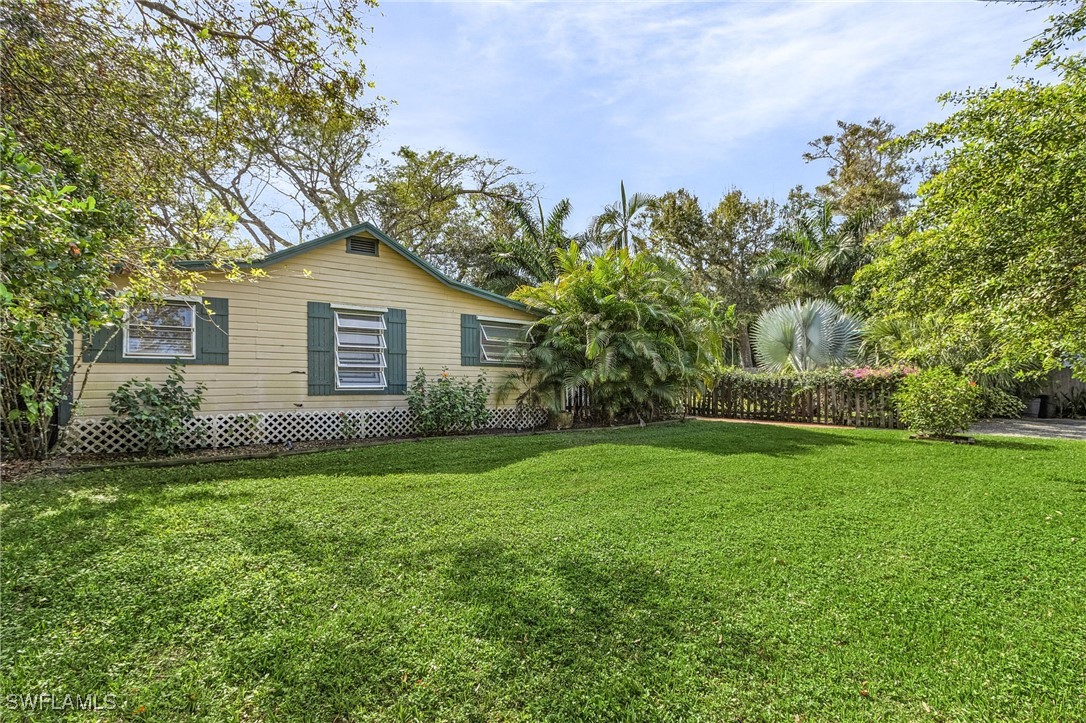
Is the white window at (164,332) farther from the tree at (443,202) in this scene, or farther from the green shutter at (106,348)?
the tree at (443,202)

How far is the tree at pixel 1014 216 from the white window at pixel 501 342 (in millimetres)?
6757

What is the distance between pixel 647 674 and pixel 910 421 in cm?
867

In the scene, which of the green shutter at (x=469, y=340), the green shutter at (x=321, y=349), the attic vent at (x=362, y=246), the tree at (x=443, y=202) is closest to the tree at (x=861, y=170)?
the tree at (x=443, y=202)

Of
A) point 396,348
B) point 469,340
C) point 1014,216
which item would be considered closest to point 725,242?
point 469,340

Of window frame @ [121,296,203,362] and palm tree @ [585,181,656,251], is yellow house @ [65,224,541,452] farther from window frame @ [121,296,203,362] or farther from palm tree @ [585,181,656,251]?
palm tree @ [585,181,656,251]

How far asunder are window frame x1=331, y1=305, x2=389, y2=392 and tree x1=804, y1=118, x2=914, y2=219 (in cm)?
1957

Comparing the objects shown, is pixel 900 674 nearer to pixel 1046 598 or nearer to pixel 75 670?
pixel 1046 598

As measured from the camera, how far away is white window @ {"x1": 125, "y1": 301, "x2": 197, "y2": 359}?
22.6 feet

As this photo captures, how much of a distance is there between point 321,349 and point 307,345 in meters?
0.23

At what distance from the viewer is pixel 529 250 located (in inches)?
657

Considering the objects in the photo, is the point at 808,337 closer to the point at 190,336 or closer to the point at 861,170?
the point at 861,170

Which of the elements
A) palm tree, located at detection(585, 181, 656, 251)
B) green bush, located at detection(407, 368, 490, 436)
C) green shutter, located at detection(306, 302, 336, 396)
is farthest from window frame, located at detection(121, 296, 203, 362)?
palm tree, located at detection(585, 181, 656, 251)

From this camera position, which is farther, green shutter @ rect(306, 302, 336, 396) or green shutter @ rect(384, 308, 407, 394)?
green shutter @ rect(384, 308, 407, 394)

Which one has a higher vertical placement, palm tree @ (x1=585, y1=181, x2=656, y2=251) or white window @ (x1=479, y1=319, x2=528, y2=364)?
palm tree @ (x1=585, y1=181, x2=656, y2=251)
